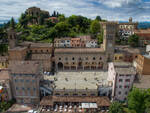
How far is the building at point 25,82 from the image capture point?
43562 millimetres

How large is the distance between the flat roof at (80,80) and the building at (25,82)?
312 inches

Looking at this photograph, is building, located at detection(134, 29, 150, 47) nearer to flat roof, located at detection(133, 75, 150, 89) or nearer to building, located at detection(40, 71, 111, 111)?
flat roof, located at detection(133, 75, 150, 89)

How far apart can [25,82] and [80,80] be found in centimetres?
2263

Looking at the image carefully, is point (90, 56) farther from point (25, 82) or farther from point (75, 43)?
point (25, 82)

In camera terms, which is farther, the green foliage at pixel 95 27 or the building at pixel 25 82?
the green foliage at pixel 95 27

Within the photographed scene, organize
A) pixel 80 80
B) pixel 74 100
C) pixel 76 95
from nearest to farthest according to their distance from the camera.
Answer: pixel 74 100 → pixel 76 95 → pixel 80 80

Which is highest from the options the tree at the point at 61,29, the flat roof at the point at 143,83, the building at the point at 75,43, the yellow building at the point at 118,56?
the tree at the point at 61,29

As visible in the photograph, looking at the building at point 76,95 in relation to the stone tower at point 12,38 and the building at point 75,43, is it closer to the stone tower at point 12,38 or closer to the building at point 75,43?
the building at point 75,43

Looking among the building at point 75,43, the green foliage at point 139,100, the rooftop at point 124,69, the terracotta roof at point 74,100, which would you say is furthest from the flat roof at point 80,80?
the building at point 75,43

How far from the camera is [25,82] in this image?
44.1 meters

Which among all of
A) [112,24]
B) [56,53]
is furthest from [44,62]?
[112,24]

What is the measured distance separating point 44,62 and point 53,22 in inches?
2461

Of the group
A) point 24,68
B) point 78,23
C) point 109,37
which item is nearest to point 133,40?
point 109,37

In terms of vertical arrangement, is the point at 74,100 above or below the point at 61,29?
below
